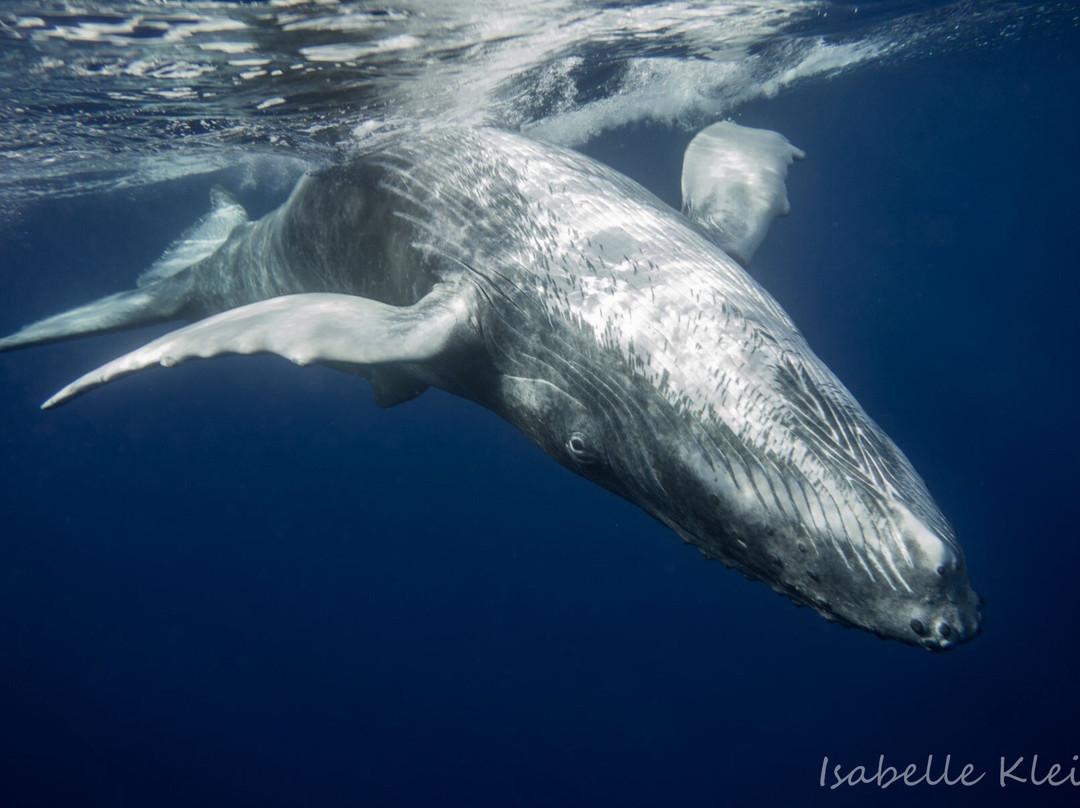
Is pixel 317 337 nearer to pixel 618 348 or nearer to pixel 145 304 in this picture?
pixel 618 348

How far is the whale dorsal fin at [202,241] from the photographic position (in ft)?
35.0

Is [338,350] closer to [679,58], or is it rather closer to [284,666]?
[679,58]

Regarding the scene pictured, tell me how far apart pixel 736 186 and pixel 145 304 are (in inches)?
343

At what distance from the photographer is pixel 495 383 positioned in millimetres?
5043

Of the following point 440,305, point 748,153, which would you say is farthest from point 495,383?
point 748,153

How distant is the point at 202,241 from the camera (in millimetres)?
11516

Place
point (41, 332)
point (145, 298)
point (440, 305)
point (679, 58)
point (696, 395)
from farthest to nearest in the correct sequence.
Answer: point (679, 58), point (145, 298), point (41, 332), point (440, 305), point (696, 395)

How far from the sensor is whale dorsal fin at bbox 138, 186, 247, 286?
10.7m

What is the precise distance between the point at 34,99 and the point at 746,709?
3816 centimetres

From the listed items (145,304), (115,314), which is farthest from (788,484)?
(145,304)
